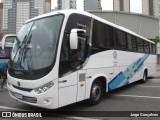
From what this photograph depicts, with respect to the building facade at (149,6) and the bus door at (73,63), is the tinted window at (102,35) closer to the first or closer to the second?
the bus door at (73,63)

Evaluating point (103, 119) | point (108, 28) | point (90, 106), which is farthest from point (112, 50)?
point (103, 119)

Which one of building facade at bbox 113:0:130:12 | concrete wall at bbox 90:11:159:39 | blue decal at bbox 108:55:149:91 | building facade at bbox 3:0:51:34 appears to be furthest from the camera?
building facade at bbox 113:0:130:12

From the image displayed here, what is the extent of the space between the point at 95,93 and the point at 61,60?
2.15m

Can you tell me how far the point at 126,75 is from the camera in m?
9.53

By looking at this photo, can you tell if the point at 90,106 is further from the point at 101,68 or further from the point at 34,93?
the point at 34,93

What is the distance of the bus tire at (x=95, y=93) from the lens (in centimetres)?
683

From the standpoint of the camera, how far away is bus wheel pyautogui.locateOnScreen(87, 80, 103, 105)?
6.83 metres

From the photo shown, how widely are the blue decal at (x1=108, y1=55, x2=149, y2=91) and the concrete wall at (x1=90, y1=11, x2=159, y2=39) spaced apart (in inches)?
998

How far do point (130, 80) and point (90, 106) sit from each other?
3.79m

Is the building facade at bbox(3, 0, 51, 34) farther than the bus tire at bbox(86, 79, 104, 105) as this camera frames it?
Yes

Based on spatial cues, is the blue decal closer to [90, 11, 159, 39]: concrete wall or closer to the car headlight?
the car headlight

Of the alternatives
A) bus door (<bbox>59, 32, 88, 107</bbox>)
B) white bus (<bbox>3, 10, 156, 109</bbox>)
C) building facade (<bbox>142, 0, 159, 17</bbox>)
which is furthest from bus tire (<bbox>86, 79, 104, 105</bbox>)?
building facade (<bbox>142, 0, 159, 17</bbox>)

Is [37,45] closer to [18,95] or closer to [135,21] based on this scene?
[18,95]

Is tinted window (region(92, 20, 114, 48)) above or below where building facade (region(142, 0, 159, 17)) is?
below
